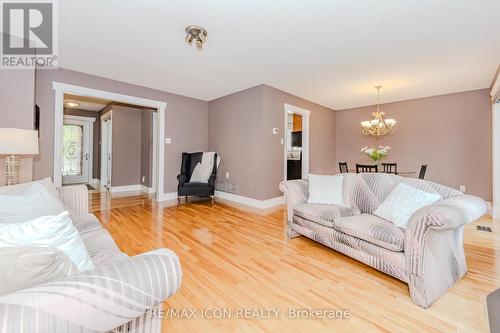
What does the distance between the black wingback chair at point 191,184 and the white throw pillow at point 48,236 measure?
11.7ft

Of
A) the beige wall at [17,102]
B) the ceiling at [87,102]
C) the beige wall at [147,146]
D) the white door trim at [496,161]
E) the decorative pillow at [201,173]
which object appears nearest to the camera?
the beige wall at [17,102]

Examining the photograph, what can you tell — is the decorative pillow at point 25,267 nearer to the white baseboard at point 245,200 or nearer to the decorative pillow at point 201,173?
the white baseboard at point 245,200

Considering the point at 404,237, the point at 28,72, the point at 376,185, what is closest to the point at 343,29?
the point at 376,185

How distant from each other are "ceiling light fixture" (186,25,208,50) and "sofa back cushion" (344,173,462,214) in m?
2.32

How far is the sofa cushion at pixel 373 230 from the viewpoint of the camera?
5.65 ft

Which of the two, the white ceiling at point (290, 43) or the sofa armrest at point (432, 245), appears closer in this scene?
the sofa armrest at point (432, 245)

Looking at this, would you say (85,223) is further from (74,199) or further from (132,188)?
(132,188)

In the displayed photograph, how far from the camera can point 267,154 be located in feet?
14.6

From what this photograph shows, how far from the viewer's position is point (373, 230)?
1.87m

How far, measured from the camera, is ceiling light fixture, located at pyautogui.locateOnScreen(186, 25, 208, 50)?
243 centimetres

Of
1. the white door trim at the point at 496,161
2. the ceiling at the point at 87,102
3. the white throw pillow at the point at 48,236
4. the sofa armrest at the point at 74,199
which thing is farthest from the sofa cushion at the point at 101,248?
the white door trim at the point at 496,161

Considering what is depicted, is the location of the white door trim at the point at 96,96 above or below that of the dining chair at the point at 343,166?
above

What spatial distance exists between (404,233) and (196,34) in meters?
2.72

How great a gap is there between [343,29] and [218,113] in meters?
3.37
